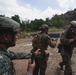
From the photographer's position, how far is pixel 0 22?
2.73 meters

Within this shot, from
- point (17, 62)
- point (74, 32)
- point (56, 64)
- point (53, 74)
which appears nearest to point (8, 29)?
point (74, 32)

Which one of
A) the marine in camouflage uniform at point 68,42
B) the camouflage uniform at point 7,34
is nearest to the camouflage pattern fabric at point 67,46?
the marine in camouflage uniform at point 68,42

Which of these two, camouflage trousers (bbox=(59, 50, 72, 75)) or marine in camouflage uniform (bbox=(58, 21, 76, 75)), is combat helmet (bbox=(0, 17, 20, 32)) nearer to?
marine in camouflage uniform (bbox=(58, 21, 76, 75))

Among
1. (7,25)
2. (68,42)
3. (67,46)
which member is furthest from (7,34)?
(67,46)

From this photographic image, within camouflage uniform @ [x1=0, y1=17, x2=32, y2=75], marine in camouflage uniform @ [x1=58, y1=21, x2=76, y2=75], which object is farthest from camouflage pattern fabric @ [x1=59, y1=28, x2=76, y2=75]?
camouflage uniform @ [x1=0, y1=17, x2=32, y2=75]

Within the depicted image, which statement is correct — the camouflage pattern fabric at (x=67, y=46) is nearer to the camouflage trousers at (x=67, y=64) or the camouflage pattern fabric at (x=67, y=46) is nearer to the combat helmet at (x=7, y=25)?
the camouflage trousers at (x=67, y=64)

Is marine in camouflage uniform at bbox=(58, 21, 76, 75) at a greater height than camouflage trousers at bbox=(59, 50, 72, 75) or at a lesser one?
greater

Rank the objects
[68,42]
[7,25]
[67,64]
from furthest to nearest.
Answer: [67,64] < [68,42] < [7,25]

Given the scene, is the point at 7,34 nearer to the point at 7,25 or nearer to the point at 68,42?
the point at 7,25

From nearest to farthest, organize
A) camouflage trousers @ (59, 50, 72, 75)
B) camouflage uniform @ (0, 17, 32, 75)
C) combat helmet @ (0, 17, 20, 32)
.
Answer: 1. camouflage uniform @ (0, 17, 32, 75)
2. combat helmet @ (0, 17, 20, 32)
3. camouflage trousers @ (59, 50, 72, 75)

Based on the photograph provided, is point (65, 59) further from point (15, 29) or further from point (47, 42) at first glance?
point (15, 29)

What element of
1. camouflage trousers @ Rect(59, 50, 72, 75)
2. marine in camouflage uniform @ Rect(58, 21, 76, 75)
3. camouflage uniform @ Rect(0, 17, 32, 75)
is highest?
camouflage uniform @ Rect(0, 17, 32, 75)

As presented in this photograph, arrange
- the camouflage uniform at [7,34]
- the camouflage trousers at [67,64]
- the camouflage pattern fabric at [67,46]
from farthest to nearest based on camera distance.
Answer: the camouflage trousers at [67,64]
the camouflage pattern fabric at [67,46]
the camouflage uniform at [7,34]

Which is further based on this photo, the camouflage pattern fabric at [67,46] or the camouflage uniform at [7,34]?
the camouflage pattern fabric at [67,46]
